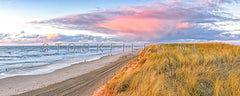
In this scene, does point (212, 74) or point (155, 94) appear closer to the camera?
point (155, 94)

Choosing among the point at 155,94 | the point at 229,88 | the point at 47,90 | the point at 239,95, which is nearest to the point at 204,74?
the point at 229,88

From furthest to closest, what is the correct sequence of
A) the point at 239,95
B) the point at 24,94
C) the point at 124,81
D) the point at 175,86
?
1. the point at 24,94
2. the point at 124,81
3. the point at 175,86
4. the point at 239,95

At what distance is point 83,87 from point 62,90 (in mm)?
1212

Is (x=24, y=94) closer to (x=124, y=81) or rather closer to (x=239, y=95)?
(x=124, y=81)

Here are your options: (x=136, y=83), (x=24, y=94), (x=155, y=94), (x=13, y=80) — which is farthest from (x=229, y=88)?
(x=13, y=80)

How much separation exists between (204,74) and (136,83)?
238 cm

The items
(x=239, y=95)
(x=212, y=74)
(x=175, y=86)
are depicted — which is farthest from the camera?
(x=212, y=74)

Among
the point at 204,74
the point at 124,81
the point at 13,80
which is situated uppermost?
the point at 204,74

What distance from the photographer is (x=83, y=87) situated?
9.02m

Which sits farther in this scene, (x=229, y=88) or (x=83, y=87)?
(x=83, y=87)

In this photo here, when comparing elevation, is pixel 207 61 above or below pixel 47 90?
above

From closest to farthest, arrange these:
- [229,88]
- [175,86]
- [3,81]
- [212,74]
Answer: [229,88], [175,86], [212,74], [3,81]

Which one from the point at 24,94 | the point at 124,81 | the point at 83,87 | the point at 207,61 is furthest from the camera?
the point at 83,87

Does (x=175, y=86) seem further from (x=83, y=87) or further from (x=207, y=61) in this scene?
(x=83, y=87)
